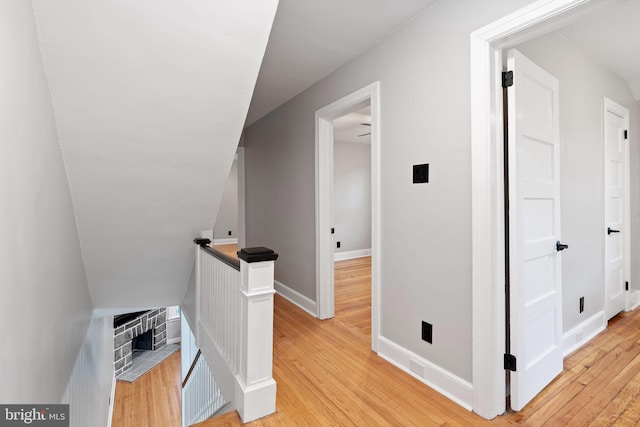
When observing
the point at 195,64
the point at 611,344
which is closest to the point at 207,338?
the point at 195,64

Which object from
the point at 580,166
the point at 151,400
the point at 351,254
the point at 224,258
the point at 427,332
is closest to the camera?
the point at 427,332

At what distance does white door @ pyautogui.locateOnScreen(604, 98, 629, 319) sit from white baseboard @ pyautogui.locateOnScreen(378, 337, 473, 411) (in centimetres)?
217

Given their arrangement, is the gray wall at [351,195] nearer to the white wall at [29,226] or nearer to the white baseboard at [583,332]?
the white baseboard at [583,332]

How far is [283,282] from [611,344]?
10.5 ft

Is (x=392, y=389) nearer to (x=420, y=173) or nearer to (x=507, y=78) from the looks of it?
(x=420, y=173)

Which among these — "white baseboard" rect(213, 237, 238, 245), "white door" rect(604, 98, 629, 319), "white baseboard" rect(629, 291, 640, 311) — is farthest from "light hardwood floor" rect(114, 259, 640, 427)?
"white baseboard" rect(213, 237, 238, 245)

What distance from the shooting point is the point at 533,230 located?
6.12ft

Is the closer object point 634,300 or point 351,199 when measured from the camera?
point 634,300

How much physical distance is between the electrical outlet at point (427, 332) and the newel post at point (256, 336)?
1025 millimetres

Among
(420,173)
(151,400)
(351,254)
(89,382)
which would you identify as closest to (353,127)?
(351,254)

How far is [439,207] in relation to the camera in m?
1.91

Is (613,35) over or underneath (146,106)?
over

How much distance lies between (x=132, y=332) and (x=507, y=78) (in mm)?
8407

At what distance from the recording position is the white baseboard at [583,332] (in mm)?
2398
